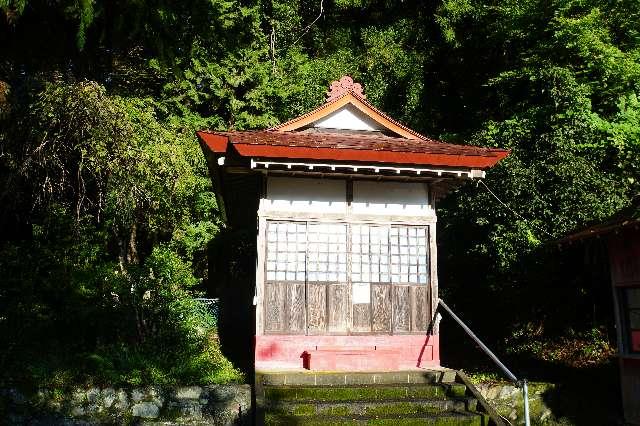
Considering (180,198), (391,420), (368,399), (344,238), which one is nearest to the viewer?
(391,420)

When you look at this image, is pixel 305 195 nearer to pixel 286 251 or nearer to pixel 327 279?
pixel 286 251

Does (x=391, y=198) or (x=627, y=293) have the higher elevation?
(x=391, y=198)

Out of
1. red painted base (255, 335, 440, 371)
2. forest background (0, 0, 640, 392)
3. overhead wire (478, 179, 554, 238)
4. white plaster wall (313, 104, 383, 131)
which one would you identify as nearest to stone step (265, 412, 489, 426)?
red painted base (255, 335, 440, 371)

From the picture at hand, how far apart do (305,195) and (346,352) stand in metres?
2.79

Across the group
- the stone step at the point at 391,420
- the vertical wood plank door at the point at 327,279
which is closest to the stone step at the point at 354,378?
the stone step at the point at 391,420

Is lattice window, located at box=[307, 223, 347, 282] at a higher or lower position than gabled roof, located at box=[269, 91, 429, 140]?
lower

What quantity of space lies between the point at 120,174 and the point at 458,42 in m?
14.5

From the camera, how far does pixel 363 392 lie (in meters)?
7.57

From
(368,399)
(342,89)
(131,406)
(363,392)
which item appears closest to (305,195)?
(342,89)

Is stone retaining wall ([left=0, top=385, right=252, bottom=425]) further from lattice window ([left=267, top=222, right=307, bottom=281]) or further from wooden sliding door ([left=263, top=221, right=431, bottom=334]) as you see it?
lattice window ([left=267, top=222, right=307, bottom=281])

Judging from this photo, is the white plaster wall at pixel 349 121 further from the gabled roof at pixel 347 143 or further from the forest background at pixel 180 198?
the forest background at pixel 180 198

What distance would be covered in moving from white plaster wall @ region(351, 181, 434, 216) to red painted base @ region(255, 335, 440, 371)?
222cm

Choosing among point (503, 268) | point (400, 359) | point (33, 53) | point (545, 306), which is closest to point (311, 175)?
point (400, 359)

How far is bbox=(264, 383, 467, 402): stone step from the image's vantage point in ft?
24.5
